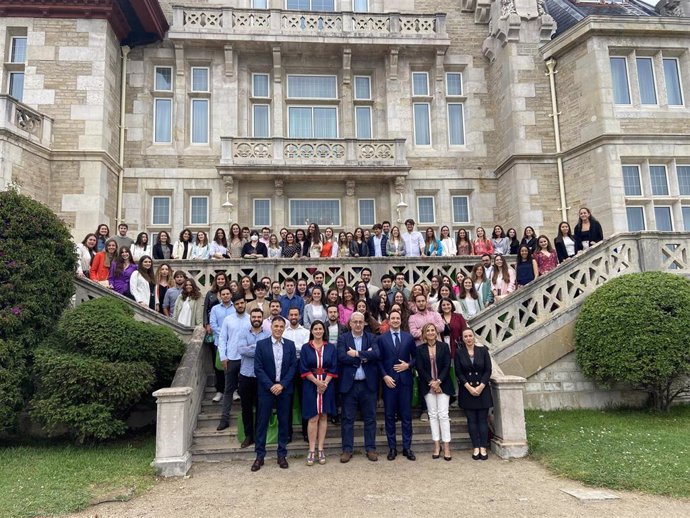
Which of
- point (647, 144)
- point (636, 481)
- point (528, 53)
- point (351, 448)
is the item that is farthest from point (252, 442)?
point (528, 53)

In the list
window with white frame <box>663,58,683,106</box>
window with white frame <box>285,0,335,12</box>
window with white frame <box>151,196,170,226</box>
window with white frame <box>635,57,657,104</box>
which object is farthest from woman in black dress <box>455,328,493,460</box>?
window with white frame <box>285,0,335,12</box>

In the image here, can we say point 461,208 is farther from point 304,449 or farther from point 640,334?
point 304,449

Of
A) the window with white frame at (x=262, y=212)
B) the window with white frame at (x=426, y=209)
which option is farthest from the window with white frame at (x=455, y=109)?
the window with white frame at (x=262, y=212)

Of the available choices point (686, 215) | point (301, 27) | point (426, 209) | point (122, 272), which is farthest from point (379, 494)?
point (301, 27)

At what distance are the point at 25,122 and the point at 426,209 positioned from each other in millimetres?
11615

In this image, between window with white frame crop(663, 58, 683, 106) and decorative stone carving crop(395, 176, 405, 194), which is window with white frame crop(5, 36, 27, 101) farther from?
window with white frame crop(663, 58, 683, 106)

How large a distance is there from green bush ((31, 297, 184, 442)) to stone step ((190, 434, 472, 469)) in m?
1.23

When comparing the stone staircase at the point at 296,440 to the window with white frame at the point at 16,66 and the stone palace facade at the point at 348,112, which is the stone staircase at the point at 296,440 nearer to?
the stone palace facade at the point at 348,112

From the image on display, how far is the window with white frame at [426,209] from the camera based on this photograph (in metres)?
15.1

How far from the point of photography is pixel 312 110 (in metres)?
15.4

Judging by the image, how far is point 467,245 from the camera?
10.4m

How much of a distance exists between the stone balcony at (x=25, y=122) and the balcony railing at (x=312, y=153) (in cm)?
464

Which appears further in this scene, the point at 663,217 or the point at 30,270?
the point at 663,217

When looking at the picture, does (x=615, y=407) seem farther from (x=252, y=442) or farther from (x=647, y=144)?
(x=647, y=144)
